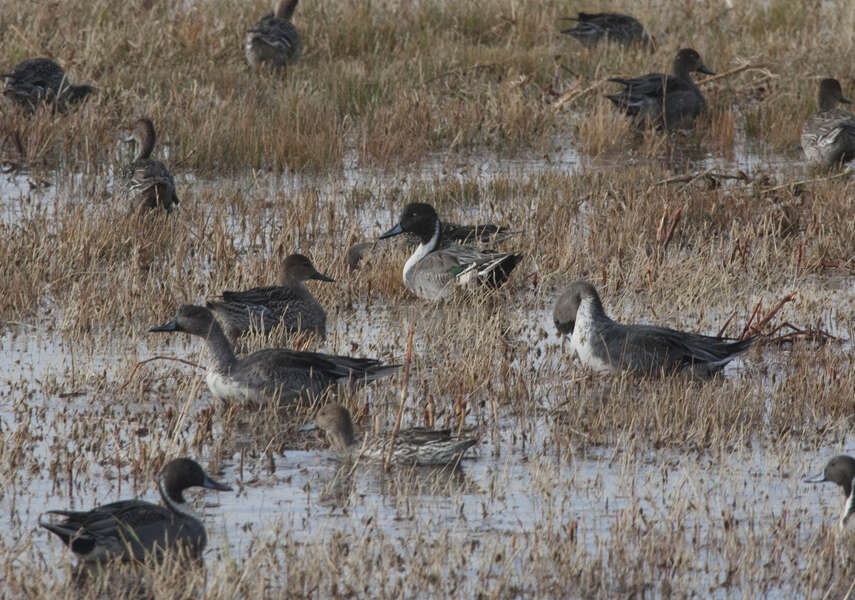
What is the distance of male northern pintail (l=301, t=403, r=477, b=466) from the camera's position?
654 centimetres

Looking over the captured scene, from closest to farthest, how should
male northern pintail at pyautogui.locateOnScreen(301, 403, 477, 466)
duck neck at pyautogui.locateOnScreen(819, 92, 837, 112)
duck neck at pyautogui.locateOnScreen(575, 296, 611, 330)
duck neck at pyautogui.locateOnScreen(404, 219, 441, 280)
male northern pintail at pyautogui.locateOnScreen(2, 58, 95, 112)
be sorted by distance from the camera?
male northern pintail at pyautogui.locateOnScreen(301, 403, 477, 466), duck neck at pyautogui.locateOnScreen(575, 296, 611, 330), duck neck at pyautogui.locateOnScreen(404, 219, 441, 280), male northern pintail at pyautogui.locateOnScreen(2, 58, 95, 112), duck neck at pyautogui.locateOnScreen(819, 92, 837, 112)

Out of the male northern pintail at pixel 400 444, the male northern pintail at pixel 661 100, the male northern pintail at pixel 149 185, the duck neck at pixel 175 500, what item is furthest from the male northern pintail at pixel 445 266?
the male northern pintail at pixel 661 100

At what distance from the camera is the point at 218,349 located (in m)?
7.63

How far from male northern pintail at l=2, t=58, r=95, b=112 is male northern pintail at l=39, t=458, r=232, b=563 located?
9589 mm

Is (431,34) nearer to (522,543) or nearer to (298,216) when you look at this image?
(298,216)

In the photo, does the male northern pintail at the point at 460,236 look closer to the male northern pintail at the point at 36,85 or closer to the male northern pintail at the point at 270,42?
the male northern pintail at the point at 36,85

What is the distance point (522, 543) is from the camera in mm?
5469

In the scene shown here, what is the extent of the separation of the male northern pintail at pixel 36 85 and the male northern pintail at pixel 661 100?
6204 mm

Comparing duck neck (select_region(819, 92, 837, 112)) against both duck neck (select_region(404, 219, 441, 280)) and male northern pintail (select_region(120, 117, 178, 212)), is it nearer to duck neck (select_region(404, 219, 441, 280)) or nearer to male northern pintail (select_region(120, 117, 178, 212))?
duck neck (select_region(404, 219, 441, 280))

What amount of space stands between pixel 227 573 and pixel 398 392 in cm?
308

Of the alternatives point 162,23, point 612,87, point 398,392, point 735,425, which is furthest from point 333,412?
point 162,23

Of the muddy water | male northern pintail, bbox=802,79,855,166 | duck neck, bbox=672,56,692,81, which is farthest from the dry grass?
male northern pintail, bbox=802,79,855,166

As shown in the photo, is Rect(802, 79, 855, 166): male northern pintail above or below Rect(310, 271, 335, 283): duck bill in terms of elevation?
above

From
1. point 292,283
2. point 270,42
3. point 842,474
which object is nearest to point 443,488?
point 842,474
